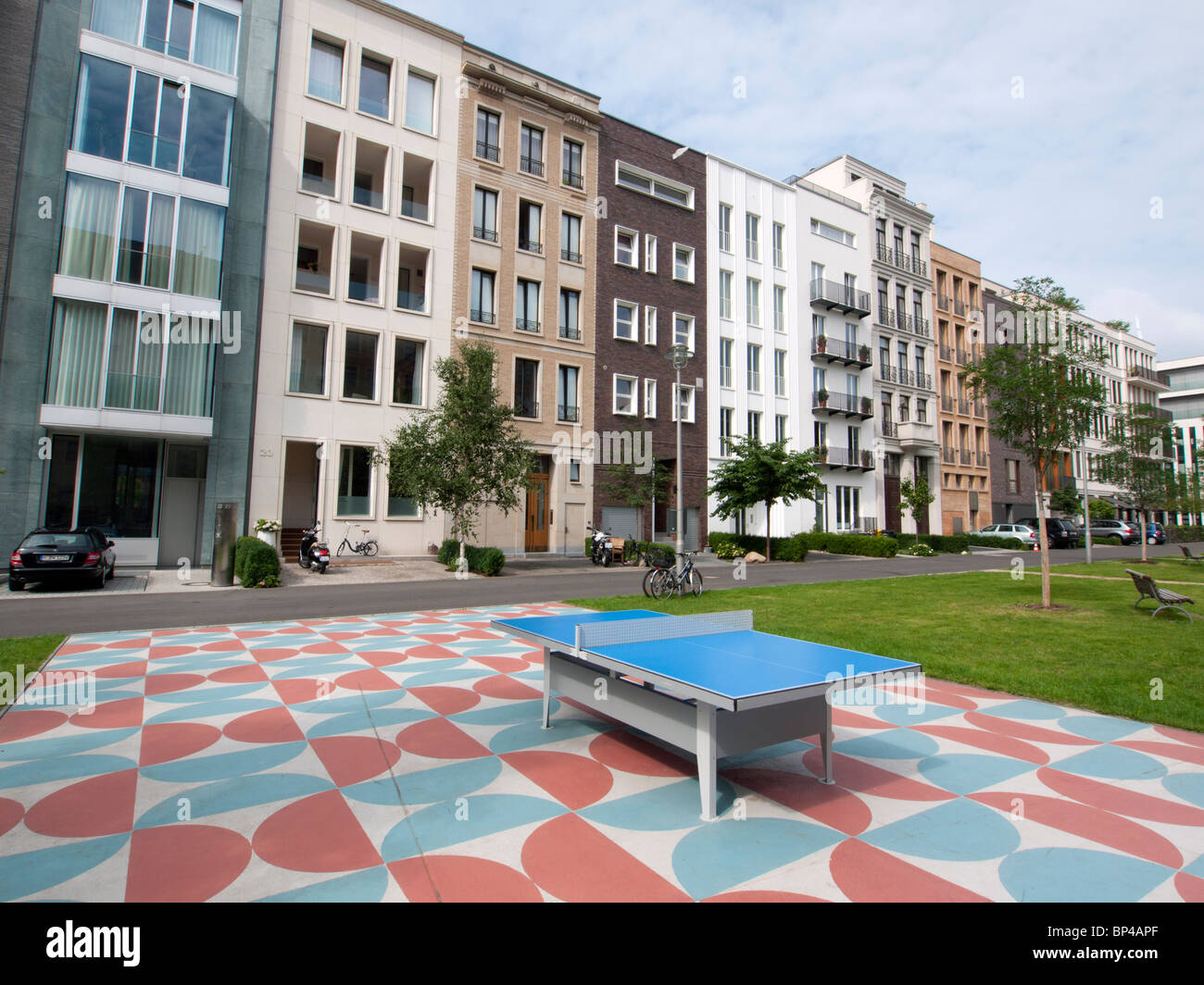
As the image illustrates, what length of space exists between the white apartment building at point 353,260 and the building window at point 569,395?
5360mm

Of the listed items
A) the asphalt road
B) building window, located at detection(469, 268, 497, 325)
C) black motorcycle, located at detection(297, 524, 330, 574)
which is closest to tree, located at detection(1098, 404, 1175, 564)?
the asphalt road

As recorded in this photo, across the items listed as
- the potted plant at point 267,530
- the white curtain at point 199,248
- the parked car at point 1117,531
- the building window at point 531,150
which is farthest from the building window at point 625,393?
the parked car at point 1117,531

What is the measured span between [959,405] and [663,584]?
3891 cm

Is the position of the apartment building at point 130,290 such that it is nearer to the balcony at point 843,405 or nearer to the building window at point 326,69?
the building window at point 326,69

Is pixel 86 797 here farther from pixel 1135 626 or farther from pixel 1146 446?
pixel 1146 446

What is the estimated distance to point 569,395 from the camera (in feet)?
90.7

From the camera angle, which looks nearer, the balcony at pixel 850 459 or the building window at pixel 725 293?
the building window at pixel 725 293

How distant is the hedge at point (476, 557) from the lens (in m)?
19.0

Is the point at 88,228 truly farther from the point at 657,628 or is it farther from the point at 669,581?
the point at 657,628

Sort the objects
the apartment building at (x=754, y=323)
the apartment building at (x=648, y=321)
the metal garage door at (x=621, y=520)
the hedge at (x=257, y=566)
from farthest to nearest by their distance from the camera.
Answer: the apartment building at (x=754, y=323) < the apartment building at (x=648, y=321) < the metal garage door at (x=621, y=520) < the hedge at (x=257, y=566)

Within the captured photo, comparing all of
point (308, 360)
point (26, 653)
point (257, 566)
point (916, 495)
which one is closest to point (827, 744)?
point (26, 653)

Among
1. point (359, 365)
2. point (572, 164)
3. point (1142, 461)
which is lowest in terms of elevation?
point (1142, 461)

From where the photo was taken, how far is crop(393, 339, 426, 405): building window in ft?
76.7
